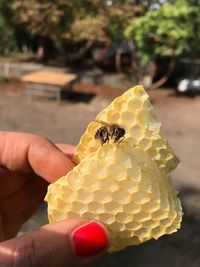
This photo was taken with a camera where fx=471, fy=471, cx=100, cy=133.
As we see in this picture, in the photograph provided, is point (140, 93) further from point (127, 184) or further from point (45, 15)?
point (45, 15)

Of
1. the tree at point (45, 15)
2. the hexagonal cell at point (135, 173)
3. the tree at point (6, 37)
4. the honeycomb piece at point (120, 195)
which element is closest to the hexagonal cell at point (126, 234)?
Result: the honeycomb piece at point (120, 195)

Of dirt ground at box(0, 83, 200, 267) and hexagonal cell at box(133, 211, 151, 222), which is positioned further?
dirt ground at box(0, 83, 200, 267)

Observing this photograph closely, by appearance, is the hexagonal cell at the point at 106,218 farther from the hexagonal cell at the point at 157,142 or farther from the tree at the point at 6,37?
the tree at the point at 6,37

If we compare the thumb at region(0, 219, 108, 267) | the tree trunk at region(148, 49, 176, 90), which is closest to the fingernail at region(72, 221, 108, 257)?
the thumb at region(0, 219, 108, 267)

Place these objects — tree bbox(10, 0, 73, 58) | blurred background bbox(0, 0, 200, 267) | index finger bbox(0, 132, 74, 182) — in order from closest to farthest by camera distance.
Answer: index finger bbox(0, 132, 74, 182) → blurred background bbox(0, 0, 200, 267) → tree bbox(10, 0, 73, 58)

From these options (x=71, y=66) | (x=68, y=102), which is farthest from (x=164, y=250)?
(x=71, y=66)

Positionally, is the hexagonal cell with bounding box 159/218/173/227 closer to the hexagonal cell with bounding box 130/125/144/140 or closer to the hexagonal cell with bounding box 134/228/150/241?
the hexagonal cell with bounding box 134/228/150/241

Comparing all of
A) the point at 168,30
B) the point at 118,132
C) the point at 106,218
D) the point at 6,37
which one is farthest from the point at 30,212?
the point at 6,37
